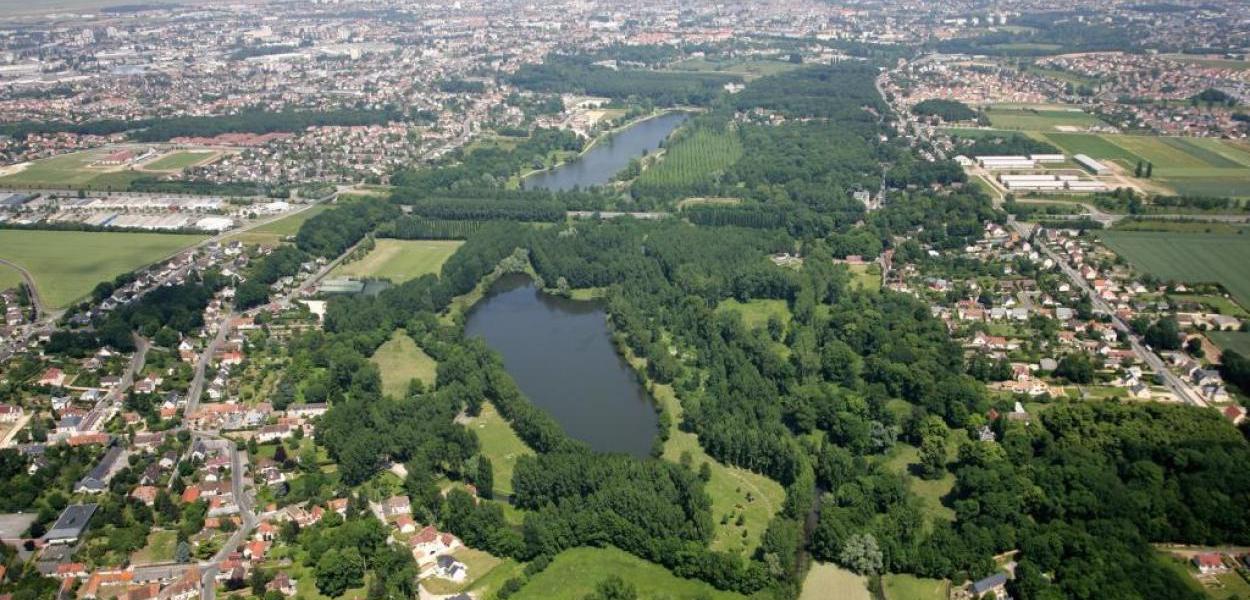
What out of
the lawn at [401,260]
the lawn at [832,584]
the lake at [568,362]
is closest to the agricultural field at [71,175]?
the lawn at [401,260]

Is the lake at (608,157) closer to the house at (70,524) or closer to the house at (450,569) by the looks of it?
the house at (70,524)

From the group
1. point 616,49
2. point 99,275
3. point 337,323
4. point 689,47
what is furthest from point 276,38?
point 337,323

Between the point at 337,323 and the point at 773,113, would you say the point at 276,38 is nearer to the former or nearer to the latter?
the point at 773,113

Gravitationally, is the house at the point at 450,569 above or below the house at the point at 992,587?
above

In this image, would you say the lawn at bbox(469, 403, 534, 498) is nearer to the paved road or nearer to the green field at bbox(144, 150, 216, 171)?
the paved road

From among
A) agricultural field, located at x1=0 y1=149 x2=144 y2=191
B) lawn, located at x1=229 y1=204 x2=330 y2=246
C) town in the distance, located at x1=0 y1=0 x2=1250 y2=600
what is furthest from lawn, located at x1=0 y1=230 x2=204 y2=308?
agricultural field, located at x1=0 y1=149 x2=144 y2=191

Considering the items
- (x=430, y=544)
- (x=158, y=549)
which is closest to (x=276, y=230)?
(x=158, y=549)

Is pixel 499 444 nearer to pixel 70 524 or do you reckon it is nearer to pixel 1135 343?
pixel 70 524
